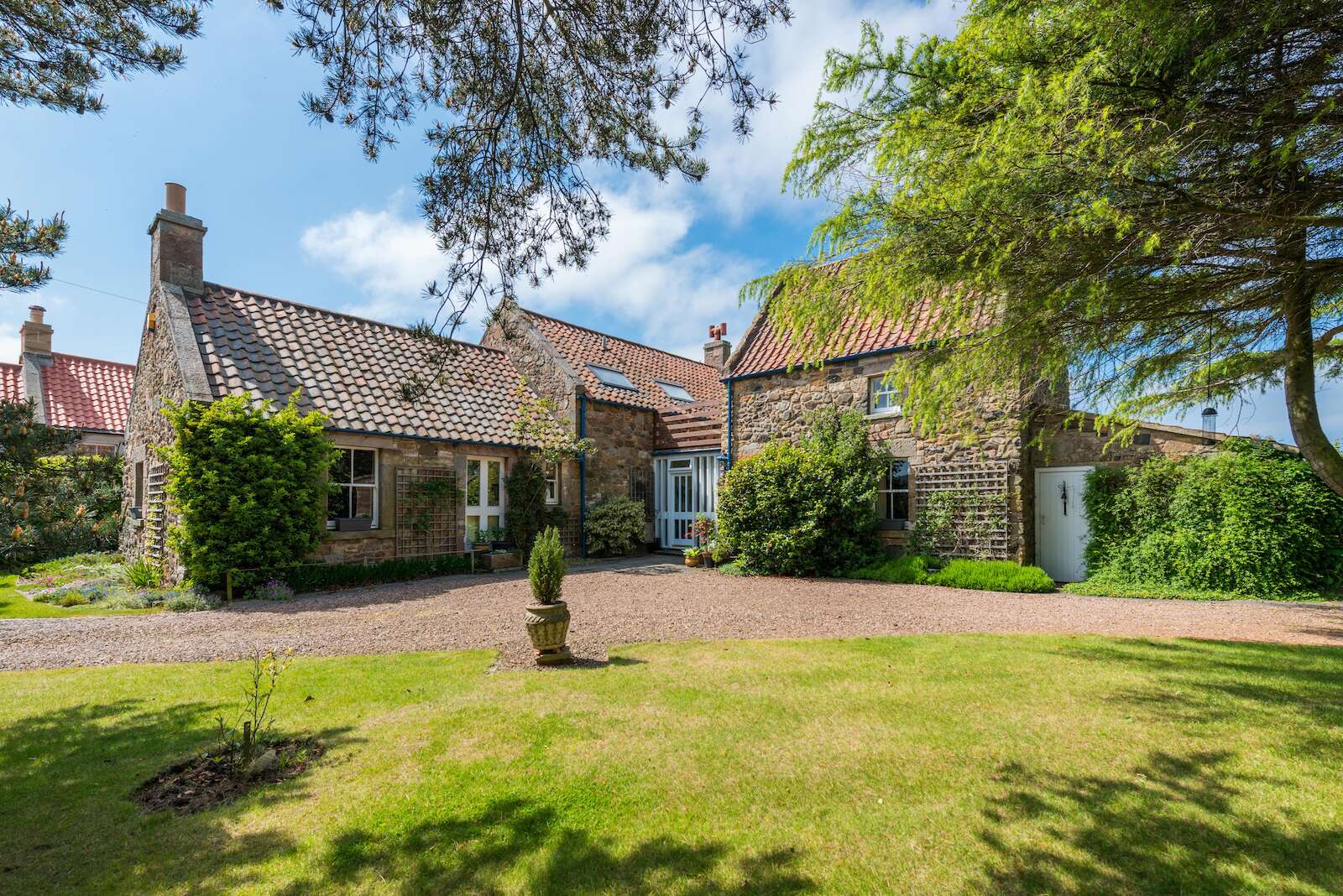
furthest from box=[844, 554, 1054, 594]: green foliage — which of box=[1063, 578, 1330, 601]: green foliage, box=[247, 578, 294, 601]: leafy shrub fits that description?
box=[247, 578, 294, 601]: leafy shrub

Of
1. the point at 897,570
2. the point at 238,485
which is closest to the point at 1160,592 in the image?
the point at 897,570

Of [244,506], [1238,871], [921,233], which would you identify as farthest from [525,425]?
[1238,871]

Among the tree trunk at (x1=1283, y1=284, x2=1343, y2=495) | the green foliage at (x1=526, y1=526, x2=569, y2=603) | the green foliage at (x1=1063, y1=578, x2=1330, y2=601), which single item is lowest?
the green foliage at (x1=1063, y1=578, x2=1330, y2=601)

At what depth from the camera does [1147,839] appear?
317 centimetres

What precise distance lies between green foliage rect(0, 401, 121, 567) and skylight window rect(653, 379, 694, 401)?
45.7 ft

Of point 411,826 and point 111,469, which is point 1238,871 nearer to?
point 411,826

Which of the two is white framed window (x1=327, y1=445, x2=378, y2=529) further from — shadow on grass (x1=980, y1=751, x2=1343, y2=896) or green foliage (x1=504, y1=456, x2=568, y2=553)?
shadow on grass (x1=980, y1=751, x2=1343, y2=896)

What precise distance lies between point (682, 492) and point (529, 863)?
14.7 m

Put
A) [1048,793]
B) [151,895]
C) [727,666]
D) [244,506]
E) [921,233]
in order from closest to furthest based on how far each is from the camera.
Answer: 1. [151,895]
2. [1048,793]
3. [921,233]
4. [727,666]
5. [244,506]

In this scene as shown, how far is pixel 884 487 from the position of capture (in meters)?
13.4

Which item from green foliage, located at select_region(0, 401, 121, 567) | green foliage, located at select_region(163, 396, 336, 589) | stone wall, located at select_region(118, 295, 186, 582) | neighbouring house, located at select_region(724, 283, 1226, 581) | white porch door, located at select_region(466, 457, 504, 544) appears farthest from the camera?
white porch door, located at select_region(466, 457, 504, 544)

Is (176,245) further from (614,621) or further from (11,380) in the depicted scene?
(11,380)

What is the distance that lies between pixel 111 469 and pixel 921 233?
63.6ft

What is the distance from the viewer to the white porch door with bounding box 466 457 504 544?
14320 millimetres
